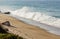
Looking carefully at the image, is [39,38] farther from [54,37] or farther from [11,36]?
[11,36]

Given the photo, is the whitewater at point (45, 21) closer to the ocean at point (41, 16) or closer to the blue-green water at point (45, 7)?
the ocean at point (41, 16)

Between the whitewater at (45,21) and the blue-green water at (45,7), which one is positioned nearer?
the whitewater at (45,21)

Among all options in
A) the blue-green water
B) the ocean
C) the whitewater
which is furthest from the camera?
the blue-green water

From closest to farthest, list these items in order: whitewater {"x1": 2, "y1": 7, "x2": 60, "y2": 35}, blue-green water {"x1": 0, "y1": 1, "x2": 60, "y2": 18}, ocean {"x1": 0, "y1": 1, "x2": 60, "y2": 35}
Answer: whitewater {"x1": 2, "y1": 7, "x2": 60, "y2": 35} → ocean {"x1": 0, "y1": 1, "x2": 60, "y2": 35} → blue-green water {"x1": 0, "y1": 1, "x2": 60, "y2": 18}

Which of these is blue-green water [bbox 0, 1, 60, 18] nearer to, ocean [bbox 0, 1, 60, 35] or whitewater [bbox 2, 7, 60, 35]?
ocean [bbox 0, 1, 60, 35]

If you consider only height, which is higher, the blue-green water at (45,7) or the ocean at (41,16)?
the blue-green water at (45,7)

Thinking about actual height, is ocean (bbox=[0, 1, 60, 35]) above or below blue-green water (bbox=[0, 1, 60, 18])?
below

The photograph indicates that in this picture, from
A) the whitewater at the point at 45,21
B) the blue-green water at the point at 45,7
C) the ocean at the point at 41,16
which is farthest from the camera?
the blue-green water at the point at 45,7

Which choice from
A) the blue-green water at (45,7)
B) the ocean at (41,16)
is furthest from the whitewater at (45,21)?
→ the blue-green water at (45,7)

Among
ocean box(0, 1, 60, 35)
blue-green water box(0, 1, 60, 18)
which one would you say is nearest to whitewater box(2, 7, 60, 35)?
ocean box(0, 1, 60, 35)

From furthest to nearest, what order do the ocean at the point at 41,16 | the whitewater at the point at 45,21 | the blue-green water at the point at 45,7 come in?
the blue-green water at the point at 45,7, the ocean at the point at 41,16, the whitewater at the point at 45,21

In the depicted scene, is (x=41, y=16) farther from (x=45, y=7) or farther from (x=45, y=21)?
(x=45, y=7)

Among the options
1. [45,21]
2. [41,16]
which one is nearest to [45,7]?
[41,16]

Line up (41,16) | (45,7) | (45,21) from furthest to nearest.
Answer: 1. (45,7)
2. (41,16)
3. (45,21)
